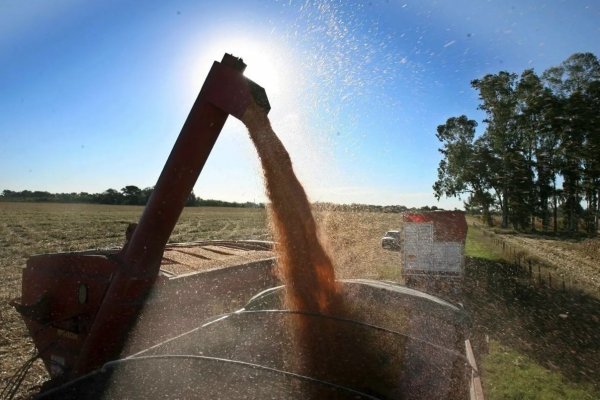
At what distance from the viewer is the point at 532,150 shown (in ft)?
117

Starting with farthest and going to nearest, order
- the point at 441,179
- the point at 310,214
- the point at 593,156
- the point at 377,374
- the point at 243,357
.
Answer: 1. the point at 441,179
2. the point at 593,156
3. the point at 310,214
4. the point at 377,374
5. the point at 243,357

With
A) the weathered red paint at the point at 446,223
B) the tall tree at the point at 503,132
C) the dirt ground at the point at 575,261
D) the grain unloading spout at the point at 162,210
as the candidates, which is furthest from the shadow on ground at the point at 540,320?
the tall tree at the point at 503,132

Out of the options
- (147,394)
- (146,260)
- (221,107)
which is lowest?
(147,394)

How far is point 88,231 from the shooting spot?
25.3m

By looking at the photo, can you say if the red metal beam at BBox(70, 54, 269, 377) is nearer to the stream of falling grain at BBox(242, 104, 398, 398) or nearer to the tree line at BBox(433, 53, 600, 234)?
the stream of falling grain at BBox(242, 104, 398, 398)

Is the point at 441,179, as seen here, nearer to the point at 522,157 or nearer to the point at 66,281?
the point at 522,157

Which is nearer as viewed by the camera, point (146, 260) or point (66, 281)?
point (146, 260)

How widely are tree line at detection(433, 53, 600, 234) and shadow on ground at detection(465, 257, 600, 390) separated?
63.6ft

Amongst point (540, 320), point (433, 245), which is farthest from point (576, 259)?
point (540, 320)

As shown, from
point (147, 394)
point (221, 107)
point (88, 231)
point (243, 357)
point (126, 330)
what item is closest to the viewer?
point (147, 394)

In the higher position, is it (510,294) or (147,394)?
(147,394)

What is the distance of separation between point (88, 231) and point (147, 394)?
26583mm

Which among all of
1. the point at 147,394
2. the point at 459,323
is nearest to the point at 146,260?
the point at 147,394

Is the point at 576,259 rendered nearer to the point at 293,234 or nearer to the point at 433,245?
the point at 433,245
